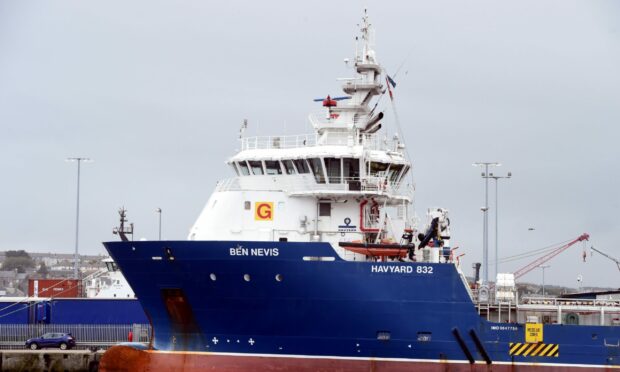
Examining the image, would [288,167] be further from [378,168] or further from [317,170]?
[378,168]

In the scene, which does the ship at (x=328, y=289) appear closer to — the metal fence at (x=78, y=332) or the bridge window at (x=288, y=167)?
the bridge window at (x=288, y=167)

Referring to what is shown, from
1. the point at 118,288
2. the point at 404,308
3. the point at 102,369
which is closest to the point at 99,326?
the point at 118,288

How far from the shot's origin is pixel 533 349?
3275 cm

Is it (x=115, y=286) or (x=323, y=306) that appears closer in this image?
(x=323, y=306)

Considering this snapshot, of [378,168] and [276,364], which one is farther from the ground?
[378,168]

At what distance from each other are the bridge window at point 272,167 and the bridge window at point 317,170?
1181 millimetres

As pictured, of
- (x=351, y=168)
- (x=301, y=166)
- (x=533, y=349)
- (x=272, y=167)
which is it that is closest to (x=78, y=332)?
(x=272, y=167)

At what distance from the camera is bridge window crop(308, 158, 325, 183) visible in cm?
3416

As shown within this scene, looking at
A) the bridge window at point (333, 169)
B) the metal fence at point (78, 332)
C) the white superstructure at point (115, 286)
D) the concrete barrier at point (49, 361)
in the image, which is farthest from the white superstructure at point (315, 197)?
the white superstructure at point (115, 286)

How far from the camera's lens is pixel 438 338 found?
3194cm

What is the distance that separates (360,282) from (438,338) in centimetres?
291

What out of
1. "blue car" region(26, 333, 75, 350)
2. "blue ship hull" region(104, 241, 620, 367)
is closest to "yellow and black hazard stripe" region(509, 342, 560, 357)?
"blue ship hull" region(104, 241, 620, 367)

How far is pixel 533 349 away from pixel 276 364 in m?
7.87

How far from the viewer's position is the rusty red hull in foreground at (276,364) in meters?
31.9
